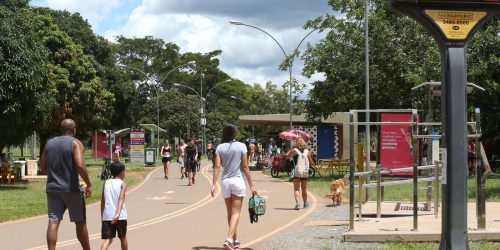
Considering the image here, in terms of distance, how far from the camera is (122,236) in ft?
29.4

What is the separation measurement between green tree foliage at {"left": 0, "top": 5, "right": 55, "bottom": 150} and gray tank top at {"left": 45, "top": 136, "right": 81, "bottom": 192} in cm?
1705

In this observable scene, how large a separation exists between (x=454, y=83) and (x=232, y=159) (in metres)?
3.37

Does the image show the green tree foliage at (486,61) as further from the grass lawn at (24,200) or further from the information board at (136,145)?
the information board at (136,145)

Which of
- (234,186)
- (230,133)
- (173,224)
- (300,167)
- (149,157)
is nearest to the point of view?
(234,186)

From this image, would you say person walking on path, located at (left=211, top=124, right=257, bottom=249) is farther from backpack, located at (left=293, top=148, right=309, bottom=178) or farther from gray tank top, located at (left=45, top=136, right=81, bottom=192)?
backpack, located at (left=293, top=148, right=309, bottom=178)

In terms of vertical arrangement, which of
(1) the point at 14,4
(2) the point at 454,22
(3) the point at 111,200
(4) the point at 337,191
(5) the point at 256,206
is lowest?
(4) the point at 337,191

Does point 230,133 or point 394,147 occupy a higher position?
point 230,133

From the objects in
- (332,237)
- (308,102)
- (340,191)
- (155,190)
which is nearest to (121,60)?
(308,102)

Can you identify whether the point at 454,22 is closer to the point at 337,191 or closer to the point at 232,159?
→ the point at 232,159

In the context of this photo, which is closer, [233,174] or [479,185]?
[233,174]

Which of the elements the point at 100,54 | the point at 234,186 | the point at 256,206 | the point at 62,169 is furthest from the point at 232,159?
the point at 100,54

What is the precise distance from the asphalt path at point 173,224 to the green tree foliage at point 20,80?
632cm

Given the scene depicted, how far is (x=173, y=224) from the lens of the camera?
1410 centimetres

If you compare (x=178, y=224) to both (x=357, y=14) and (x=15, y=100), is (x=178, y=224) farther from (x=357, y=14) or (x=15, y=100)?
(x=357, y=14)
